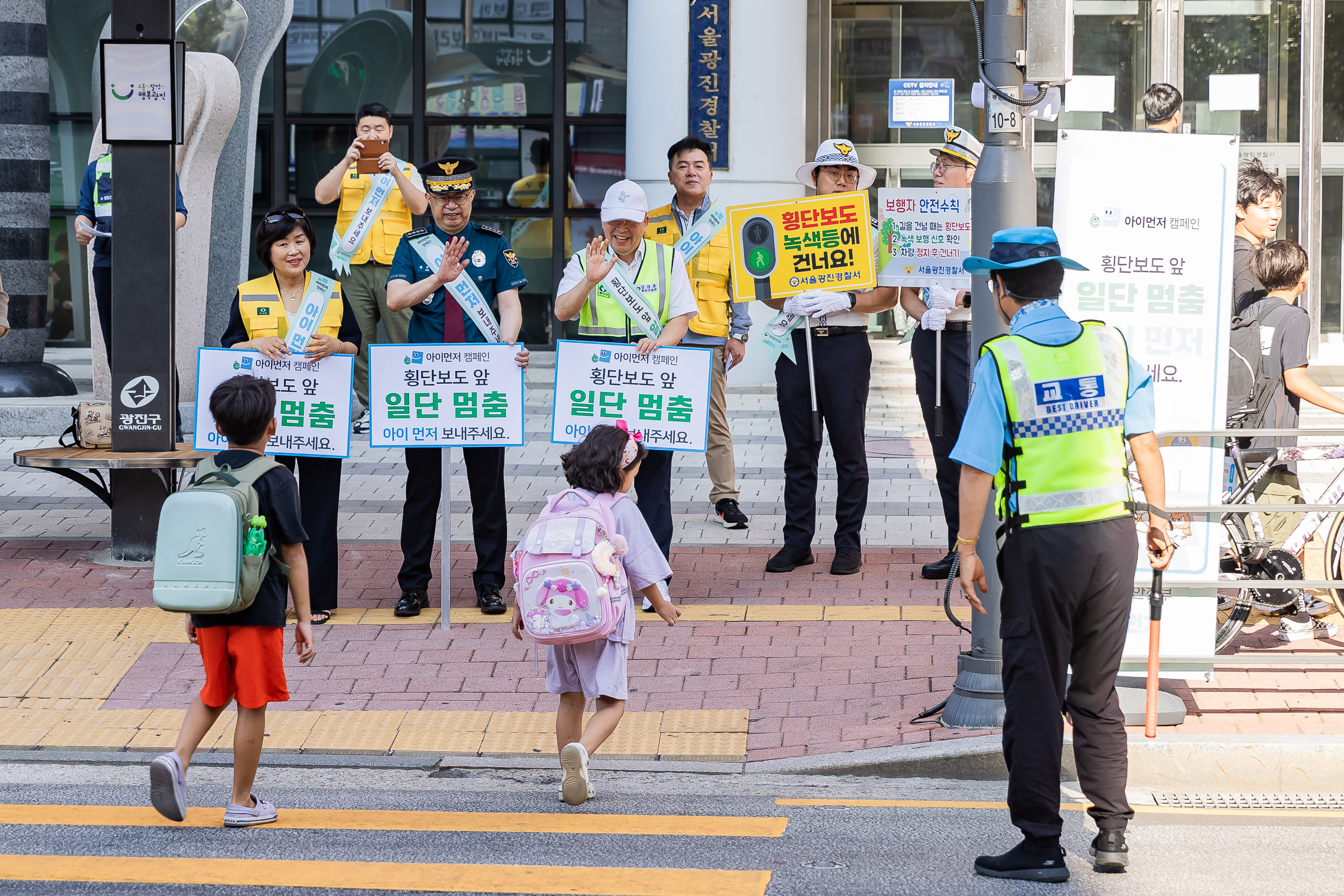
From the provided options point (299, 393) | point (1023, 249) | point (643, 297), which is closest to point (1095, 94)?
point (643, 297)

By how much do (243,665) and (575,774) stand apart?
3.85 feet

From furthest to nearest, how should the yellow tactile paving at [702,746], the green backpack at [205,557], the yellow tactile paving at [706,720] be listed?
the yellow tactile paving at [706,720] < the yellow tactile paving at [702,746] < the green backpack at [205,557]

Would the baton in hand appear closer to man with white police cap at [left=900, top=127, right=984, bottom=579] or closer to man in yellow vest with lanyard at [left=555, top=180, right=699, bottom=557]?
man with white police cap at [left=900, top=127, right=984, bottom=579]

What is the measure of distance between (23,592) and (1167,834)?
593 cm

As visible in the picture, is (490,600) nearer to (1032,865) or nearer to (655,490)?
(655,490)

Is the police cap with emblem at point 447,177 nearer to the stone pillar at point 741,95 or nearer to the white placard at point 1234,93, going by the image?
the stone pillar at point 741,95

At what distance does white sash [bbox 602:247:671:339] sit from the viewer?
7.99m

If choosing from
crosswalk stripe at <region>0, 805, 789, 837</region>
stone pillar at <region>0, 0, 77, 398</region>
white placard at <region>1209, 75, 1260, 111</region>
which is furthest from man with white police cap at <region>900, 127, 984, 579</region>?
white placard at <region>1209, 75, 1260, 111</region>

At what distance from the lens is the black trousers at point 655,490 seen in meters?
8.20

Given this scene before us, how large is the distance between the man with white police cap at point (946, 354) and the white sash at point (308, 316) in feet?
10.2

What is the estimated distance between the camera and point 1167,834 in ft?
17.4

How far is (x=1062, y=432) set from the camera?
4.79 metres

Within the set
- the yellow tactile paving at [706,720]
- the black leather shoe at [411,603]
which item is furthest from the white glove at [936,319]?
the black leather shoe at [411,603]

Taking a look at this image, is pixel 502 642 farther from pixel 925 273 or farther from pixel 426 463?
pixel 925 273
